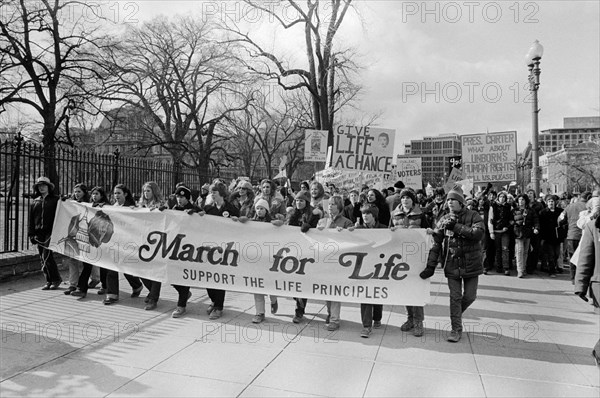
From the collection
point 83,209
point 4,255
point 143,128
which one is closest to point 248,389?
point 83,209

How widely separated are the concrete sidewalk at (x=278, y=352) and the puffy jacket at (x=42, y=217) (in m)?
1.10

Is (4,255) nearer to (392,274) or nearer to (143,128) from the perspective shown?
(392,274)

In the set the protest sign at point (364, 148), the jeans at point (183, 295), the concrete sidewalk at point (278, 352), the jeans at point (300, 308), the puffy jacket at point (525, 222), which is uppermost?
the protest sign at point (364, 148)

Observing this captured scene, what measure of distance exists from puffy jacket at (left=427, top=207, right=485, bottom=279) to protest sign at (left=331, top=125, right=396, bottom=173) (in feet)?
20.3

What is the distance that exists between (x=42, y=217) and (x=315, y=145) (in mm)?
9773

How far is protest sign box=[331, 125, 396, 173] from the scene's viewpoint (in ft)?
38.0

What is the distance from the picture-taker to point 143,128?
32281mm

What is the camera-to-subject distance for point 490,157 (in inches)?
453

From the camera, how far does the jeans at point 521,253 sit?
9.97 meters

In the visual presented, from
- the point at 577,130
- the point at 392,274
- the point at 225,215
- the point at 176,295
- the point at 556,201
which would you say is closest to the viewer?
the point at 392,274

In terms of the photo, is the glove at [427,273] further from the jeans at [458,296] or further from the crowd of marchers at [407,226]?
the jeans at [458,296]

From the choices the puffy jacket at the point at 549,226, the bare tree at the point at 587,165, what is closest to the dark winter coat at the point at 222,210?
the puffy jacket at the point at 549,226

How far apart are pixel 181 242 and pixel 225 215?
0.74 m

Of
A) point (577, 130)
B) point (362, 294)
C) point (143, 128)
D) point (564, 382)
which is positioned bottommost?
point (564, 382)
